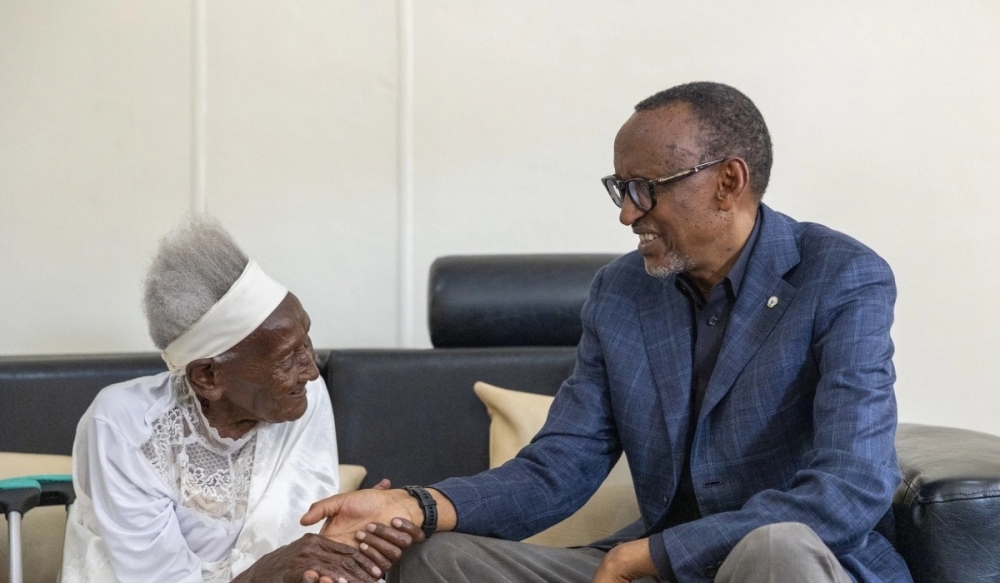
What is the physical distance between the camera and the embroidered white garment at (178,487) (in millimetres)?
2006

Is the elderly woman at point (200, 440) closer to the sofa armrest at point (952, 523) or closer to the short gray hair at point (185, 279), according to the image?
the short gray hair at point (185, 279)

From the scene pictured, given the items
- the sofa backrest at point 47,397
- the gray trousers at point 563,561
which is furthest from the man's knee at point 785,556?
the sofa backrest at point 47,397

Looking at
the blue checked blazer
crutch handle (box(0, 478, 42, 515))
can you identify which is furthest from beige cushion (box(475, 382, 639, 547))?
crutch handle (box(0, 478, 42, 515))

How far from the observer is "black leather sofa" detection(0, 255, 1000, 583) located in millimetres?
2723

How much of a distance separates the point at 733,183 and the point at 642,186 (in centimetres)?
17

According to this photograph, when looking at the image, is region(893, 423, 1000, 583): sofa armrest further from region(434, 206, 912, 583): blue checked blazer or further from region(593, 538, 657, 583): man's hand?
region(593, 538, 657, 583): man's hand

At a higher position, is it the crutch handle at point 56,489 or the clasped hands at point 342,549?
the clasped hands at point 342,549

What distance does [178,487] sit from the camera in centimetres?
211

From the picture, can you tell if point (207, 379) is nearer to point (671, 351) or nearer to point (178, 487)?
point (178, 487)

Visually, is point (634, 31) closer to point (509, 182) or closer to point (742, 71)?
point (742, 71)

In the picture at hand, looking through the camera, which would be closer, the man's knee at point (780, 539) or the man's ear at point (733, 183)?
the man's knee at point (780, 539)

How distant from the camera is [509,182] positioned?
11.3 feet

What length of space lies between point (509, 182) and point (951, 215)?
4.43ft

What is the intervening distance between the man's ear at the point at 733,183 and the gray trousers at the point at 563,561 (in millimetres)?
683
